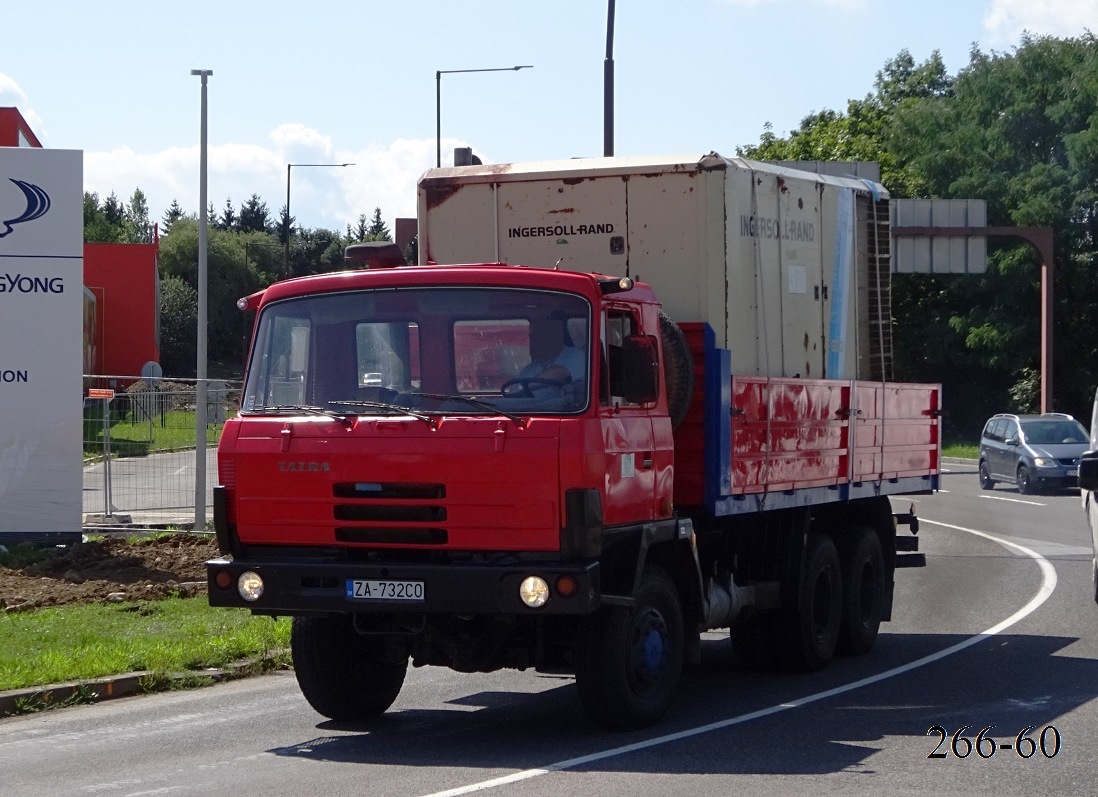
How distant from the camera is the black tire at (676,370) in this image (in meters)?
9.39

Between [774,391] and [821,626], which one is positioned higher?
[774,391]

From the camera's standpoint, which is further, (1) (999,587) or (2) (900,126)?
(2) (900,126)

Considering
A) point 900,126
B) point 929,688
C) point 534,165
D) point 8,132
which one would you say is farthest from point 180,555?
point 900,126

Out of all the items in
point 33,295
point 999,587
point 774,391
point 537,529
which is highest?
point 33,295

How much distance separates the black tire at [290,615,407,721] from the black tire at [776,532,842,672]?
10.2 feet

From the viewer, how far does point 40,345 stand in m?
18.5

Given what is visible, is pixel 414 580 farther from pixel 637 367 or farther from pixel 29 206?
pixel 29 206

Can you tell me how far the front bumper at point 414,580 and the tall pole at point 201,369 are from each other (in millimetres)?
12042

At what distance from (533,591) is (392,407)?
1.29 m

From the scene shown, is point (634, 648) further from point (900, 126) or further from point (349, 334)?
point (900, 126)

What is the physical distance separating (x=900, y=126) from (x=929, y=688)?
55173 millimetres

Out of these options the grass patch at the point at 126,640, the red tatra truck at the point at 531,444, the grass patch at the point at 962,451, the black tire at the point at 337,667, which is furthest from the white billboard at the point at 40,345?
the grass patch at the point at 962,451

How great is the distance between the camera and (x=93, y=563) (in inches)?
660

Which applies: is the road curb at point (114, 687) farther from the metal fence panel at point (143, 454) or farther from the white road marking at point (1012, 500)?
the white road marking at point (1012, 500)
